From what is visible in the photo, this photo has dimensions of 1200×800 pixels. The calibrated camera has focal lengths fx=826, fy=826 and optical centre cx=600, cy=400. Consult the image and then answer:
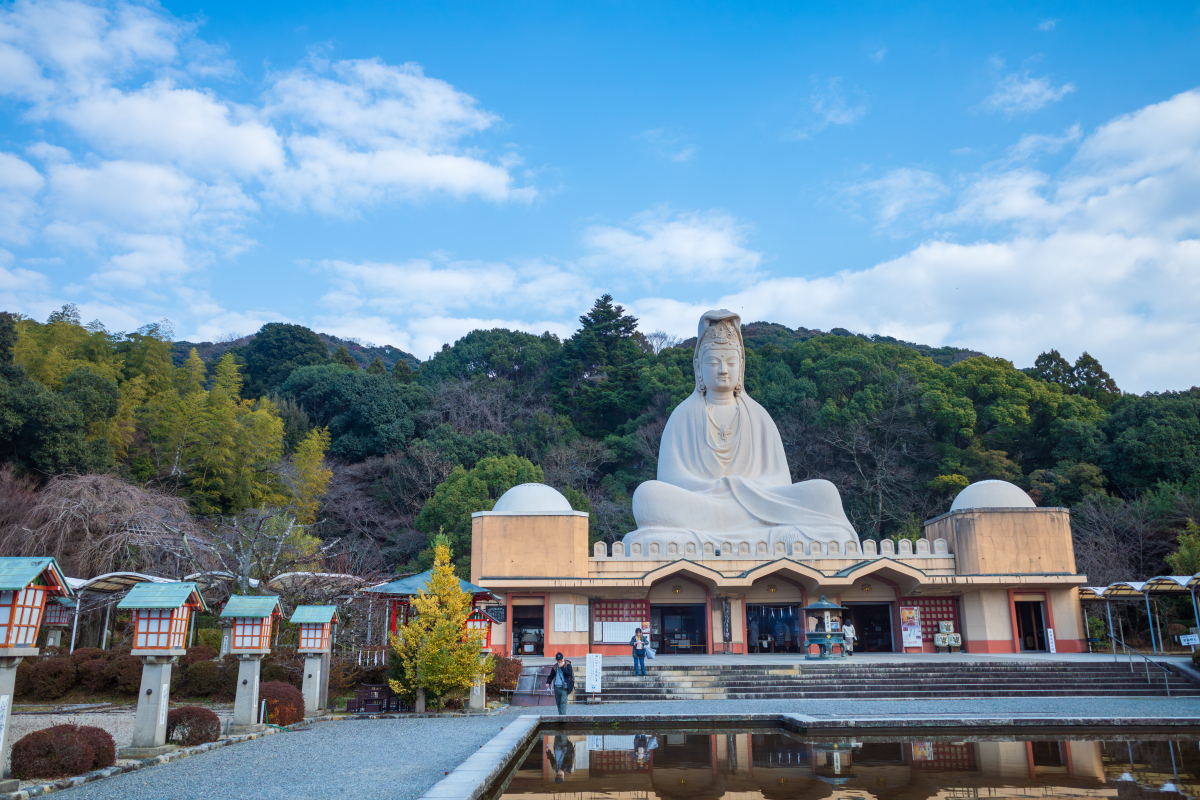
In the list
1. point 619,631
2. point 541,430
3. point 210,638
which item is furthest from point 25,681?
point 541,430

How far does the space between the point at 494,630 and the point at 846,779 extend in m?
13.7

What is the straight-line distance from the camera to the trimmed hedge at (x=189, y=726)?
9.74 m

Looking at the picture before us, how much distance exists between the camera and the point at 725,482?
2316 centimetres

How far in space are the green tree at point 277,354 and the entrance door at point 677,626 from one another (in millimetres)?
33072

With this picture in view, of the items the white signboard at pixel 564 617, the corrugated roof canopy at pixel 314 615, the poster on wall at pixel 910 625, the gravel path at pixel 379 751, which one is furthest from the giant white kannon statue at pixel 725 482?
the corrugated roof canopy at pixel 314 615

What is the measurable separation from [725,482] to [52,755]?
17.9 metres

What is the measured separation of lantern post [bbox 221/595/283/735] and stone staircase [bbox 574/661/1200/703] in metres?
6.23

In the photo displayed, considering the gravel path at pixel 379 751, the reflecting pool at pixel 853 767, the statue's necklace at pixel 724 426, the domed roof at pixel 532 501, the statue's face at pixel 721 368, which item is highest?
the statue's face at pixel 721 368

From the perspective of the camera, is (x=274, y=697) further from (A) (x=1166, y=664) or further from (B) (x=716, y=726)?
(A) (x=1166, y=664)

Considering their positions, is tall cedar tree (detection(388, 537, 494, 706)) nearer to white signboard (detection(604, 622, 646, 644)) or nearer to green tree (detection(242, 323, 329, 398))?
white signboard (detection(604, 622, 646, 644))

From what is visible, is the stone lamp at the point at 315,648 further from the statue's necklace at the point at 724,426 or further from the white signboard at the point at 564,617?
the statue's necklace at the point at 724,426

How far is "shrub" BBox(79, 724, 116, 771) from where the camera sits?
7.82 metres

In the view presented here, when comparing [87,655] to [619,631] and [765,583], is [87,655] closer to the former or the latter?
[619,631]

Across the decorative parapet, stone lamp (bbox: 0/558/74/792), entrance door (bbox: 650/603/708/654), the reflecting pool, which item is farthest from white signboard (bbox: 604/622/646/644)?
stone lamp (bbox: 0/558/74/792)
